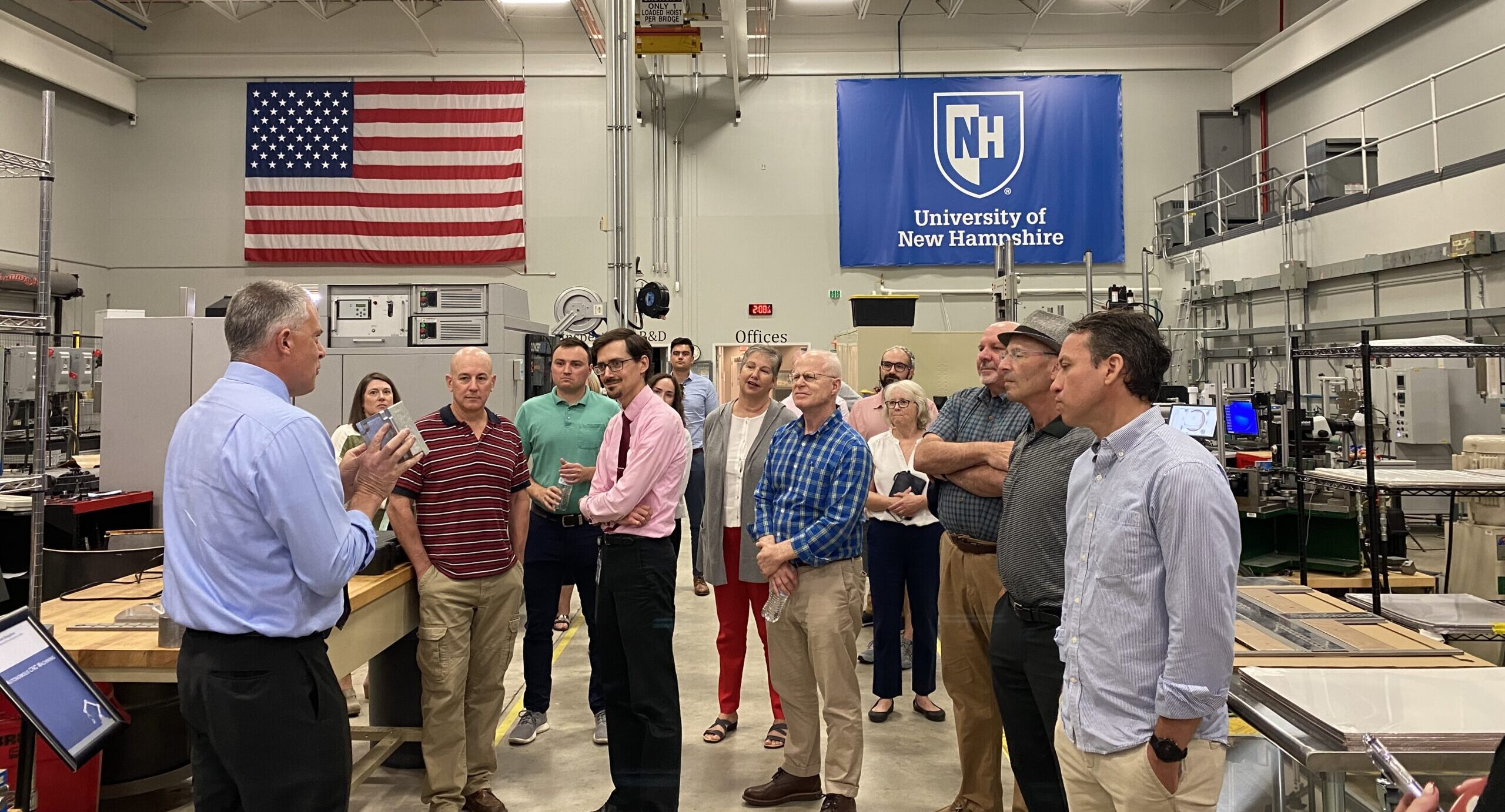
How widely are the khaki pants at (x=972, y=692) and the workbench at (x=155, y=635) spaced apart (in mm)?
1970

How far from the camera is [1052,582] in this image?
231cm

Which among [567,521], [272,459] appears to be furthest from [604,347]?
[272,459]

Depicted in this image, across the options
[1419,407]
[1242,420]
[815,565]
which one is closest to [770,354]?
[815,565]

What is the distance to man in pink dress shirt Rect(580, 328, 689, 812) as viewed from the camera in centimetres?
306

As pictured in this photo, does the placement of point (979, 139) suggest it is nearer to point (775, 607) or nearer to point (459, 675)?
point (775, 607)

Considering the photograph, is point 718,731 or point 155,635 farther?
point 718,731

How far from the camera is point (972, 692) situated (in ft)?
10.2

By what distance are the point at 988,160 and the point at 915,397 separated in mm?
8869

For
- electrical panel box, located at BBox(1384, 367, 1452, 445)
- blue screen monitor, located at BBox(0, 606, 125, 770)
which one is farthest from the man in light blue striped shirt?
electrical panel box, located at BBox(1384, 367, 1452, 445)

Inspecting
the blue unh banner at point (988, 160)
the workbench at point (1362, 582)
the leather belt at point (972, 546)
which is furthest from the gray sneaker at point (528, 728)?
the blue unh banner at point (988, 160)

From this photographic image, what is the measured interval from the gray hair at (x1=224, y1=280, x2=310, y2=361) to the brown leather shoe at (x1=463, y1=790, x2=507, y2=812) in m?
2.05

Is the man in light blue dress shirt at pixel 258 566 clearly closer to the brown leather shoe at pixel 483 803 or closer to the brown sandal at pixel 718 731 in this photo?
the brown leather shoe at pixel 483 803

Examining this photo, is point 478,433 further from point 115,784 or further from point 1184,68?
point 1184,68

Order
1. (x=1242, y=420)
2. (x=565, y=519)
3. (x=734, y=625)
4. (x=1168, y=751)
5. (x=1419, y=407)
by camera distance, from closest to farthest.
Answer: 1. (x=1168, y=751)
2. (x=565, y=519)
3. (x=734, y=625)
4. (x=1242, y=420)
5. (x=1419, y=407)
